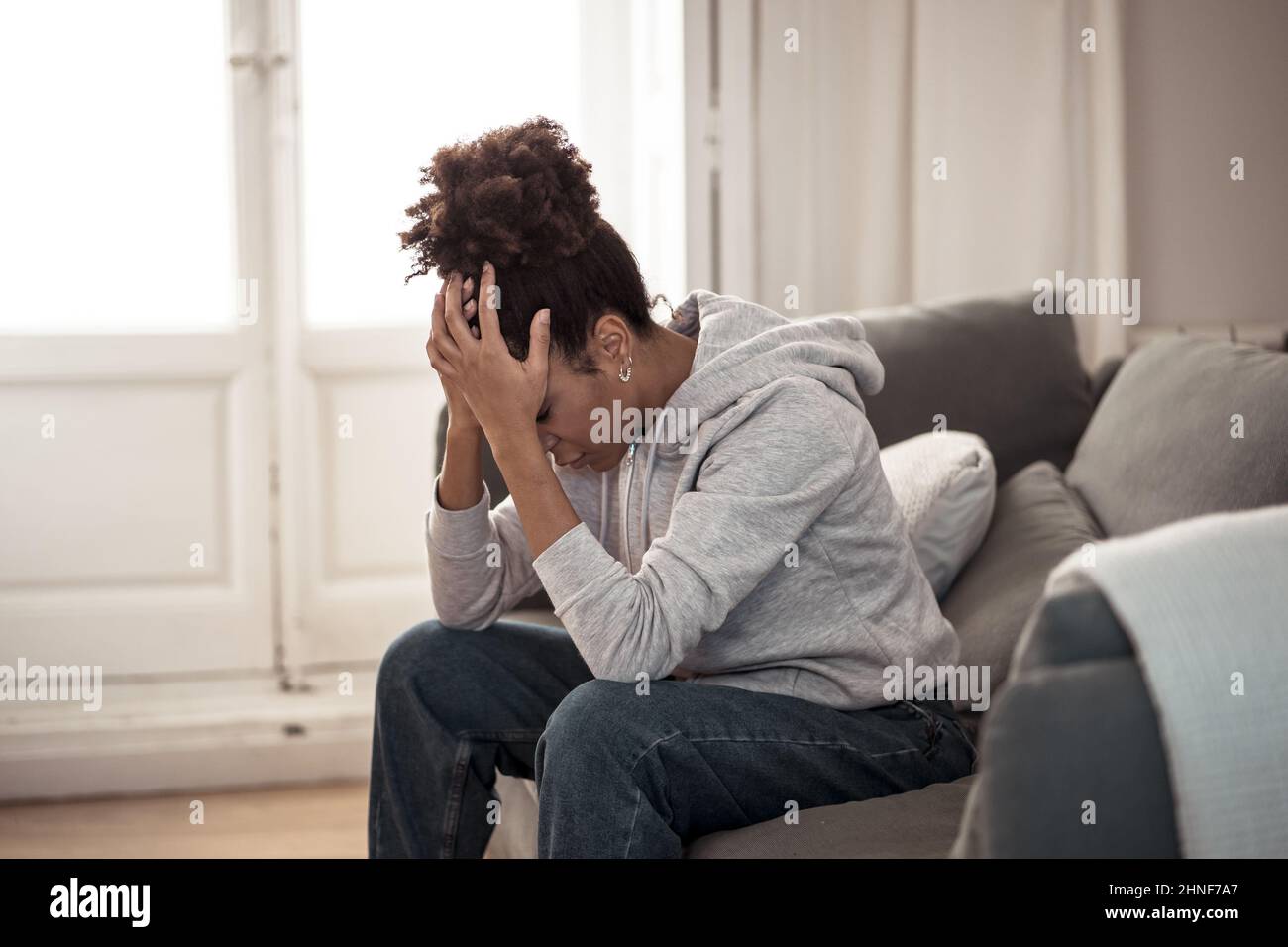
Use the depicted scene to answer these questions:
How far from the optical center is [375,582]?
278 cm

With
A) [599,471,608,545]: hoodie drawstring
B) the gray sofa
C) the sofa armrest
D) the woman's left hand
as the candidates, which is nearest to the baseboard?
the gray sofa

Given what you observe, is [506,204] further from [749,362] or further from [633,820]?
[633,820]


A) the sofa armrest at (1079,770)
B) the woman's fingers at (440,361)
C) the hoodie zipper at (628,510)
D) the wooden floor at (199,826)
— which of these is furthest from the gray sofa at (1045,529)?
the wooden floor at (199,826)

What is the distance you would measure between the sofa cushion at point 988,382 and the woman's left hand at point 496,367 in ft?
2.43

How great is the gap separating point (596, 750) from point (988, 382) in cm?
103

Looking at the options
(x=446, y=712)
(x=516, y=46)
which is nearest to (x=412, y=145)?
(x=516, y=46)

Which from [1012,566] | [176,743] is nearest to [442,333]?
[1012,566]

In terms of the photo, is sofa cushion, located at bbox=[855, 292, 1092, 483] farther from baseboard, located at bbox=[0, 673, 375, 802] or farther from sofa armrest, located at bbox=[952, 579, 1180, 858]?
baseboard, located at bbox=[0, 673, 375, 802]

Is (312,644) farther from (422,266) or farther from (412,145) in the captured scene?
(422,266)

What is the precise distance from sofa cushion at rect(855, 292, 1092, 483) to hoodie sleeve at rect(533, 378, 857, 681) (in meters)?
0.64

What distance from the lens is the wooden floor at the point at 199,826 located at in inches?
88.1

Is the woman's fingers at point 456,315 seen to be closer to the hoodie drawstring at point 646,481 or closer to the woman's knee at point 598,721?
the hoodie drawstring at point 646,481

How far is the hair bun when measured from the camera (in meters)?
1.21

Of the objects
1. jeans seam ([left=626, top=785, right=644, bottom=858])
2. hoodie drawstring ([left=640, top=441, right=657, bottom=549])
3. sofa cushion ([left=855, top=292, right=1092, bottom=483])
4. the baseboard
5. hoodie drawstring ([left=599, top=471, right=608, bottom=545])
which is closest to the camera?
jeans seam ([left=626, top=785, right=644, bottom=858])
